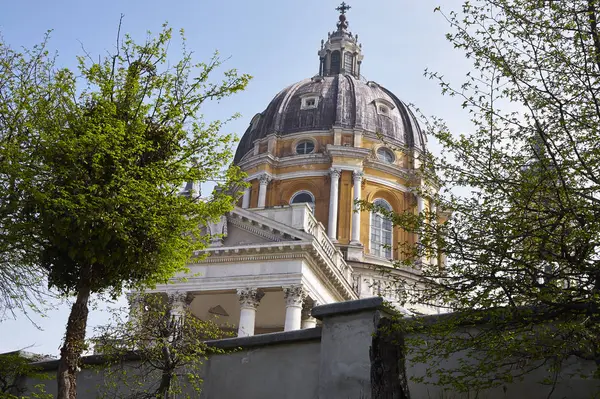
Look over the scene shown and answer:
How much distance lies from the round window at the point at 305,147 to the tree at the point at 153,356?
103ft

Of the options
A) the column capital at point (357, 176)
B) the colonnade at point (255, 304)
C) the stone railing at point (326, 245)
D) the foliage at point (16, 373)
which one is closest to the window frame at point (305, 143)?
the column capital at point (357, 176)

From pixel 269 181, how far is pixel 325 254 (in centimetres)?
1333

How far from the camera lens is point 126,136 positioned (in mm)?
10547

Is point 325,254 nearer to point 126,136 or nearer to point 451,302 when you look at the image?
point 126,136

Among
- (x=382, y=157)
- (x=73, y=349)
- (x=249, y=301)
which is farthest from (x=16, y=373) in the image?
(x=382, y=157)

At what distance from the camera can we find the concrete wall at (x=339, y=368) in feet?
23.1

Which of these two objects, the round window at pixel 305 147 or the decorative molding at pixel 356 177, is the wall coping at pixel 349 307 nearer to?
the decorative molding at pixel 356 177

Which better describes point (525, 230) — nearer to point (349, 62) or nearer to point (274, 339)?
point (274, 339)

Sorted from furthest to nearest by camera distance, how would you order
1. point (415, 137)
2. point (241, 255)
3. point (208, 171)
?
point (415, 137) → point (241, 255) → point (208, 171)

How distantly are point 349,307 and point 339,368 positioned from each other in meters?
0.67

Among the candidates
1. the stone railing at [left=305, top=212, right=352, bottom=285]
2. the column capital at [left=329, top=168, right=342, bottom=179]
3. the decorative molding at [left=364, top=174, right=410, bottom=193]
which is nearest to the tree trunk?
the stone railing at [left=305, top=212, right=352, bottom=285]

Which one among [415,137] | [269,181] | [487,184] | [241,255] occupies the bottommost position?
[487,184]

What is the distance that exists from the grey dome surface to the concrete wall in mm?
33138

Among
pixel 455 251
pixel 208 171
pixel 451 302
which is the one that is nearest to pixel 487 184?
pixel 455 251
